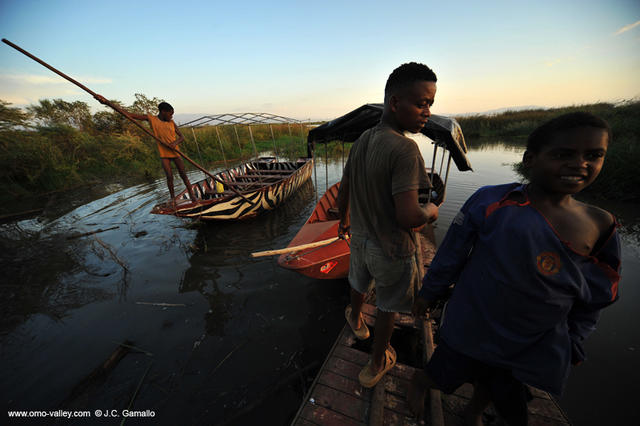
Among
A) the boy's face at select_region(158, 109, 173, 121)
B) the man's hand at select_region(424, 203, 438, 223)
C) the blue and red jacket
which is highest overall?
the boy's face at select_region(158, 109, 173, 121)

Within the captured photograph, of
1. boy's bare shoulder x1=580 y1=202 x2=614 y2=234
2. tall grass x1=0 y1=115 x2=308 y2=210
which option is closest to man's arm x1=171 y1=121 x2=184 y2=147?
tall grass x1=0 y1=115 x2=308 y2=210

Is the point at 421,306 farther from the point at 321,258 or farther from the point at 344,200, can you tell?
the point at 321,258

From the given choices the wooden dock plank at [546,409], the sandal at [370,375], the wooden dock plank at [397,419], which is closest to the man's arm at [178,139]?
the sandal at [370,375]

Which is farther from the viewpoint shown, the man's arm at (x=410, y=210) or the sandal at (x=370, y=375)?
the sandal at (x=370, y=375)

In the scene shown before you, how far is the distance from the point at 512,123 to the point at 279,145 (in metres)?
28.5

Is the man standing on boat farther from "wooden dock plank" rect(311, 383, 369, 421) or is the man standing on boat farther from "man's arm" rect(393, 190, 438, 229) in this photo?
"wooden dock plank" rect(311, 383, 369, 421)

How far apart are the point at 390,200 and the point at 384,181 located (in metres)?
0.14

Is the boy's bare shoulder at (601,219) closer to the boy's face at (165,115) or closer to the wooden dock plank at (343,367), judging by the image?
the wooden dock plank at (343,367)

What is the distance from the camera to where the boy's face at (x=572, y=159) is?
3.03 ft

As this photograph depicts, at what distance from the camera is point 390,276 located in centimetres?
164

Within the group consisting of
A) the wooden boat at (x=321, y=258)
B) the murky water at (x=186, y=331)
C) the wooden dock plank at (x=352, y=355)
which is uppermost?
the wooden boat at (x=321, y=258)

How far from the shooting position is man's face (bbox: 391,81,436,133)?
136 centimetres

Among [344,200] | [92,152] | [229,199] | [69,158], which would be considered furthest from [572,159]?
[92,152]

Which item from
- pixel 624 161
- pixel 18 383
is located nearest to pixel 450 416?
pixel 18 383
